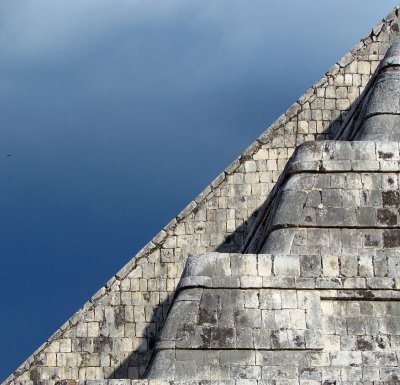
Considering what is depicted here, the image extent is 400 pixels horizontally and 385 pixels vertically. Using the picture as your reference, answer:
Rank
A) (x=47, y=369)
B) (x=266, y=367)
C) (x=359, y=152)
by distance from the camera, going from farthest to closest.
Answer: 1. (x=47, y=369)
2. (x=359, y=152)
3. (x=266, y=367)

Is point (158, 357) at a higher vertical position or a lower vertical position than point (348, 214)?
lower

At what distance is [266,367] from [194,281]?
4.42ft

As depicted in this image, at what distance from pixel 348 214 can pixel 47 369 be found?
9.36 m

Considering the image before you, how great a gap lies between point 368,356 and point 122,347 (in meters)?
9.75

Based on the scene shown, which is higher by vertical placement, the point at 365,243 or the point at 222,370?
the point at 365,243

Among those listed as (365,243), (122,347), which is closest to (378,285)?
(365,243)

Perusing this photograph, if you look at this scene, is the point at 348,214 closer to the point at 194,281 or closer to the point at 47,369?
the point at 194,281

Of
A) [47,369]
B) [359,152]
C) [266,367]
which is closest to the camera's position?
[266,367]

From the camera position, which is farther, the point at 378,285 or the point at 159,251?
the point at 159,251

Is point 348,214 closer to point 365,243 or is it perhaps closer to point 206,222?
point 365,243

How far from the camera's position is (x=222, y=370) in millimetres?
21641

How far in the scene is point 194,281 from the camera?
22312 millimetres

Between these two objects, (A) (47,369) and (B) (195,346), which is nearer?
(B) (195,346)

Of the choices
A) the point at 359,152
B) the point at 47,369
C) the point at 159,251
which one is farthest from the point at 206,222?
the point at 359,152
